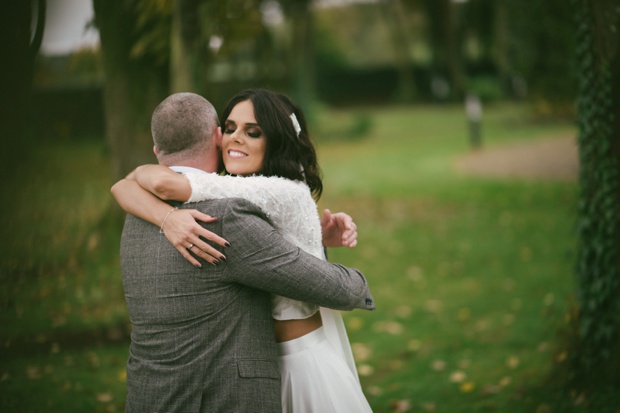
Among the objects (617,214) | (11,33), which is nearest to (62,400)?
(11,33)

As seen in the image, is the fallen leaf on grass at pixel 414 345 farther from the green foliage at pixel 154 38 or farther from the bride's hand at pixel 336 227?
the bride's hand at pixel 336 227

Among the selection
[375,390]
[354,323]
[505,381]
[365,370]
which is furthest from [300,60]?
[505,381]

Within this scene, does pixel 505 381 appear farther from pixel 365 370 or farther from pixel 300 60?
pixel 300 60

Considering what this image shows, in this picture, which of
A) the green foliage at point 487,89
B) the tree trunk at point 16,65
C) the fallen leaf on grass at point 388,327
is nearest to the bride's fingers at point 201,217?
the tree trunk at point 16,65

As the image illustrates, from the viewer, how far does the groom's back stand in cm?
248

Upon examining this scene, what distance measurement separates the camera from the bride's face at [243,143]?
2756 mm

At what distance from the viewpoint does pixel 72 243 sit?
6.75 meters

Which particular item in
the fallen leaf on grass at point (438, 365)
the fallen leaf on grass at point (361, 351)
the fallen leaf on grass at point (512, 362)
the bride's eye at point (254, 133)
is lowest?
the fallen leaf on grass at point (361, 351)

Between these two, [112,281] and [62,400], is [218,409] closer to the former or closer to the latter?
[62,400]

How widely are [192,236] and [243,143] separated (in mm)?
525

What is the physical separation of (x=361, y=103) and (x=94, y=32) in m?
36.7

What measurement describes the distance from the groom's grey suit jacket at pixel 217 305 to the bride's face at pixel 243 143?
12.1 inches

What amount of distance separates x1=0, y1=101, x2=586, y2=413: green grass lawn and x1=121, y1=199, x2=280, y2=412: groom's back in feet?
7.82

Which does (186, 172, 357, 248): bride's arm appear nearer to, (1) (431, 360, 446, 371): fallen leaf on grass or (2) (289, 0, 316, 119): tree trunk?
(1) (431, 360, 446, 371): fallen leaf on grass
